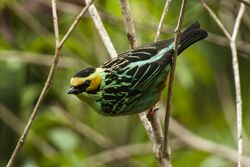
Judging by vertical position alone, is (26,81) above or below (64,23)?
below

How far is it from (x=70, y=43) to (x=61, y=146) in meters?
0.97

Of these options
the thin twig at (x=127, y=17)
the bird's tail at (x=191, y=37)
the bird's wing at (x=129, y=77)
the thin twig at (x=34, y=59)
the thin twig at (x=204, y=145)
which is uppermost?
the thin twig at (x=34, y=59)

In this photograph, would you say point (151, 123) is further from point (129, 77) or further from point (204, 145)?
point (204, 145)

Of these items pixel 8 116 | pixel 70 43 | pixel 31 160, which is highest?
pixel 70 43

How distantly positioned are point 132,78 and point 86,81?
0.32 meters

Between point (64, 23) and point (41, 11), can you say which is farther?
point (64, 23)

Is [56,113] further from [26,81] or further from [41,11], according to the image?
[41,11]

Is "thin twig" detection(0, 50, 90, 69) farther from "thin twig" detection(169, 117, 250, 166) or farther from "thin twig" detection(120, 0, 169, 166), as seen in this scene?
"thin twig" detection(120, 0, 169, 166)

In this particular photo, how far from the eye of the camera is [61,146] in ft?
19.9

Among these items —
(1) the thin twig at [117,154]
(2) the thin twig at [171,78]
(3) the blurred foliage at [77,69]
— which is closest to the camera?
(2) the thin twig at [171,78]

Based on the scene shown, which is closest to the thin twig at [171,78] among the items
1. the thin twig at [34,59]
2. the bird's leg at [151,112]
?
the bird's leg at [151,112]

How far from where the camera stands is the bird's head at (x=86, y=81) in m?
4.12

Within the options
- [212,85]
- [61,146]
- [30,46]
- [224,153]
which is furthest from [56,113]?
[212,85]

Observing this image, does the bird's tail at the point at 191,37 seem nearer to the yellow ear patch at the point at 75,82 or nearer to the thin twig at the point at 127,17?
the thin twig at the point at 127,17
